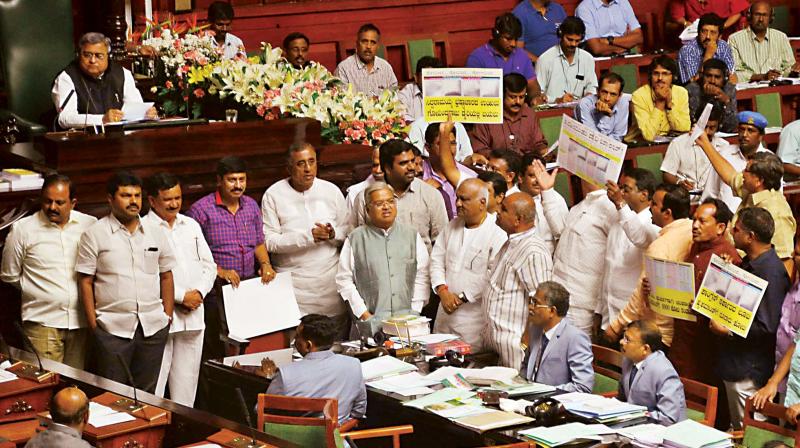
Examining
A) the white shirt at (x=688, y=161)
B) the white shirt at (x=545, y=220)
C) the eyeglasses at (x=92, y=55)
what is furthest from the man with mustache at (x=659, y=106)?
the eyeglasses at (x=92, y=55)

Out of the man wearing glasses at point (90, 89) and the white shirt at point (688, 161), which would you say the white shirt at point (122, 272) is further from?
the white shirt at point (688, 161)

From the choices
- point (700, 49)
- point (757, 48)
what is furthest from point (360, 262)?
point (757, 48)

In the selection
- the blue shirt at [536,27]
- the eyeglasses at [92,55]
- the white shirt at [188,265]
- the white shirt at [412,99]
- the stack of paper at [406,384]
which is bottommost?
Answer: the stack of paper at [406,384]

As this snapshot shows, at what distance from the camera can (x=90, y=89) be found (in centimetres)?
750

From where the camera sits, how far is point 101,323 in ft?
21.0

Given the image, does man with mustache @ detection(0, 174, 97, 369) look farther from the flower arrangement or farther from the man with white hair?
the flower arrangement

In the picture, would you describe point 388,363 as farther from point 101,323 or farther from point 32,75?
point 32,75

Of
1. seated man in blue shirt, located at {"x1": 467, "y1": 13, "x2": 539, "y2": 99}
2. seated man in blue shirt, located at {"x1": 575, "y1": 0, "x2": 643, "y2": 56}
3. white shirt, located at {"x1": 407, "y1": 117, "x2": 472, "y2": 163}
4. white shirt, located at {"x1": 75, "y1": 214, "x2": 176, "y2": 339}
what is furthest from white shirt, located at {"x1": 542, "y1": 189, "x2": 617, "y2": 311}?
seated man in blue shirt, located at {"x1": 575, "y1": 0, "x2": 643, "y2": 56}

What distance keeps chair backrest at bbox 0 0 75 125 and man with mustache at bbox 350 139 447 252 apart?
2453 millimetres

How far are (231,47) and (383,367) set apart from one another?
3.70 metres

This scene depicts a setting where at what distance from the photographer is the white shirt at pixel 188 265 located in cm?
662

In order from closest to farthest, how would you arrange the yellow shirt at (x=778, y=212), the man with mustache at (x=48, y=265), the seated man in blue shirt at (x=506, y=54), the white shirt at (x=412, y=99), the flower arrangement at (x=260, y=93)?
1. the man with mustache at (x=48, y=265)
2. the yellow shirt at (x=778, y=212)
3. the flower arrangement at (x=260, y=93)
4. the white shirt at (x=412, y=99)
5. the seated man in blue shirt at (x=506, y=54)

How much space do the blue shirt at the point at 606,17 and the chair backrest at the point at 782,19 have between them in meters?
2.47

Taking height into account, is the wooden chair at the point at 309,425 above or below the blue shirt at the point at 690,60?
below
